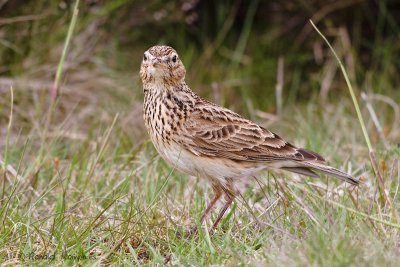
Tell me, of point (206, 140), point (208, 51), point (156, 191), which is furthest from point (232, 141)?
point (208, 51)

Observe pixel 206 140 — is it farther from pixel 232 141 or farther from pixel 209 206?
pixel 209 206

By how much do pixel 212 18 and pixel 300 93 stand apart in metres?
1.22

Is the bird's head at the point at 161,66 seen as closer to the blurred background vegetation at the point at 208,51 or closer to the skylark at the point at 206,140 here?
the skylark at the point at 206,140

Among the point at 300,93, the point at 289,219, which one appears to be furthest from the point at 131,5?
the point at 289,219

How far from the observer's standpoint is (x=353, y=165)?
5.91 meters

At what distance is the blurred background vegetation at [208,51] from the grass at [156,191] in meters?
0.03

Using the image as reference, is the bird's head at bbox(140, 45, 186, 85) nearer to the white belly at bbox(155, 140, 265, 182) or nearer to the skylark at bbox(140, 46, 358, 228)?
the skylark at bbox(140, 46, 358, 228)

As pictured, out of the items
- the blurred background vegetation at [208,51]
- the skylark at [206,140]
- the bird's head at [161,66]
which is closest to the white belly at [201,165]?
the skylark at [206,140]

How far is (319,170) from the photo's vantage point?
4.68 metres

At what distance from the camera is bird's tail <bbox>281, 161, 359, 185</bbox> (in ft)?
14.9

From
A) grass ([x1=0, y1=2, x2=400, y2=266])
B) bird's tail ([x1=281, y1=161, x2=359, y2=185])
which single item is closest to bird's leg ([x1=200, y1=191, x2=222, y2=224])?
grass ([x1=0, y1=2, x2=400, y2=266])

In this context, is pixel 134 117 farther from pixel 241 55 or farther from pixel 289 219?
pixel 289 219

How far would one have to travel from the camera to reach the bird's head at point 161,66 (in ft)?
16.2

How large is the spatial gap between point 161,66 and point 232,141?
0.60 m
